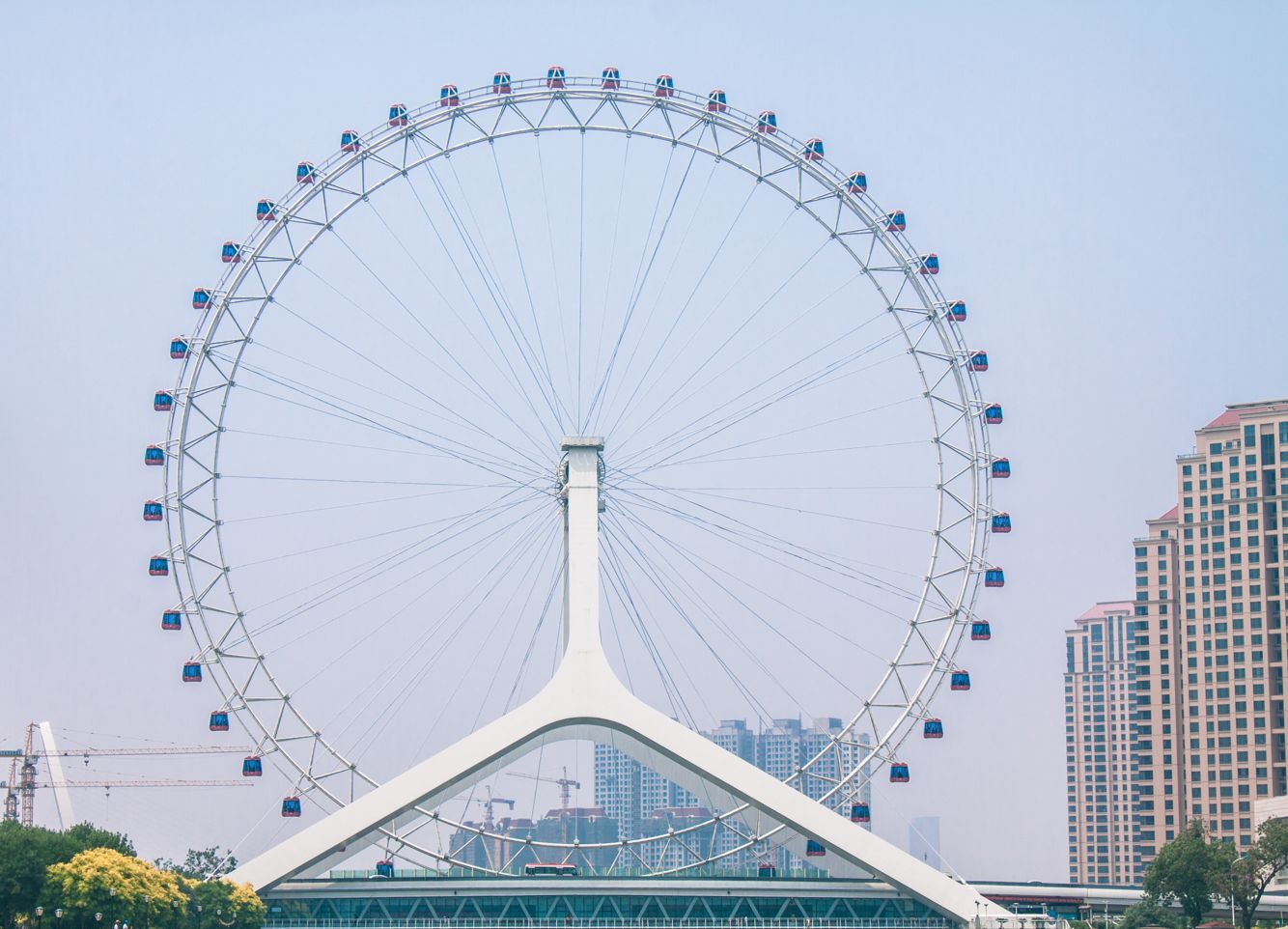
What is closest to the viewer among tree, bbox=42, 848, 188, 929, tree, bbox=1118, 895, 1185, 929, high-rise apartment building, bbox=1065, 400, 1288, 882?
tree, bbox=42, 848, 188, 929

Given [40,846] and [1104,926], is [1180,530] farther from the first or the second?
[40,846]

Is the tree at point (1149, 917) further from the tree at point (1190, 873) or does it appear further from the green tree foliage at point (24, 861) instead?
the green tree foliage at point (24, 861)

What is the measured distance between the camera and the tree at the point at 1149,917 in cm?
10094

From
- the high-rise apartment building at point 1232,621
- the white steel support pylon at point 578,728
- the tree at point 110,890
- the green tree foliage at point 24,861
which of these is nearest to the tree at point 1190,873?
the white steel support pylon at point 578,728

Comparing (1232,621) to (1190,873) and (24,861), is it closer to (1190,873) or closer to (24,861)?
(1190,873)

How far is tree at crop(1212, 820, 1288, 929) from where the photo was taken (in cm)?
9919

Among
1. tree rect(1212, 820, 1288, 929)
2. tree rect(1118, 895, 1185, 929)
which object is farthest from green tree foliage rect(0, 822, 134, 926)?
tree rect(1212, 820, 1288, 929)

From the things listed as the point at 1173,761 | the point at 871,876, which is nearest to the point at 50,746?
the point at 1173,761

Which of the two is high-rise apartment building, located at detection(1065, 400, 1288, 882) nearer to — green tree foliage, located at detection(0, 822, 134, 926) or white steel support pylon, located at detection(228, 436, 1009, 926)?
white steel support pylon, located at detection(228, 436, 1009, 926)

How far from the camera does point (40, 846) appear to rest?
7244cm

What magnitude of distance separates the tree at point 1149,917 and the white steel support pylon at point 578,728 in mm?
24008

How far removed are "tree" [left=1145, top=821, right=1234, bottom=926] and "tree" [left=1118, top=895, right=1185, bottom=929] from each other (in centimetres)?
52

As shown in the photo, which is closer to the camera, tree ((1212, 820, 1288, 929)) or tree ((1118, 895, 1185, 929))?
tree ((1212, 820, 1288, 929))

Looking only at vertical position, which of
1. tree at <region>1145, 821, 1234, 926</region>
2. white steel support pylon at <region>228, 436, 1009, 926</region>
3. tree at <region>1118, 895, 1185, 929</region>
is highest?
white steel support pylon at <region>228, 436, 1009, 926</region>
